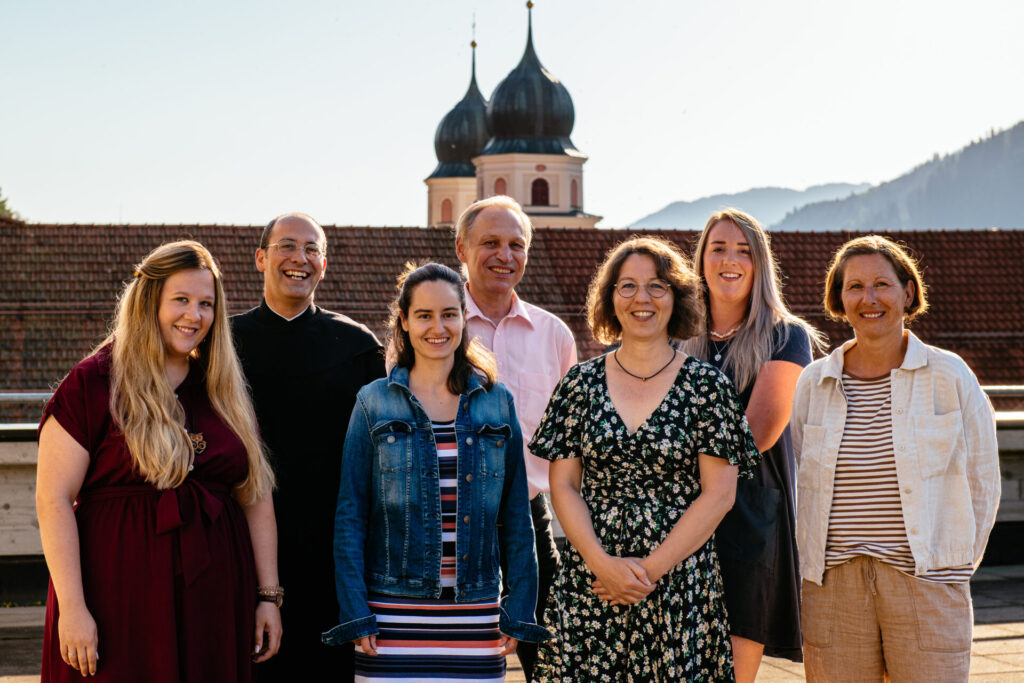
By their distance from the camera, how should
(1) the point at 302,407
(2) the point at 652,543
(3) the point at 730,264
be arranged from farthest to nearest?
(1) the point at 302,407, (3) the point at 730,264, (2) the point at 652,543

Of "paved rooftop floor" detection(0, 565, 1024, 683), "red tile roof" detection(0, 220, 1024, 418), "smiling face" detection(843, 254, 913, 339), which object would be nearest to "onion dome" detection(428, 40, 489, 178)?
"red tile roof" detection(0, 220, 1024, 418)

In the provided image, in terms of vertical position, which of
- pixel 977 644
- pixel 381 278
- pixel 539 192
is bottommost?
pixel 977 644

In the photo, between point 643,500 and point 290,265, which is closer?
point 643,500

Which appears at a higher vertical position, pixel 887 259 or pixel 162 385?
pixel 887 259

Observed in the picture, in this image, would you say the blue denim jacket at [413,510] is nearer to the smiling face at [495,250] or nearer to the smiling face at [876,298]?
the smiling face at [495,250]

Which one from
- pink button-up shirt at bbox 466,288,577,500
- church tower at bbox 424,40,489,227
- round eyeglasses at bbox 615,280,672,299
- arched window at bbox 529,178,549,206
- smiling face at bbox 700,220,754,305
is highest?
church tower at bbox 424,40,489,227

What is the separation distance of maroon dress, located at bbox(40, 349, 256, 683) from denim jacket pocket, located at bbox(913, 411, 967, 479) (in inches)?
82.5

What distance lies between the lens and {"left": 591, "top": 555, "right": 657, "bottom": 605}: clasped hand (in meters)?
3.19

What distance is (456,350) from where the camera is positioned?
350 cm

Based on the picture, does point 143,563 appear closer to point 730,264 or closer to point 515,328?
point 515,328

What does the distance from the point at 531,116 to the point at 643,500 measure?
57.9 m

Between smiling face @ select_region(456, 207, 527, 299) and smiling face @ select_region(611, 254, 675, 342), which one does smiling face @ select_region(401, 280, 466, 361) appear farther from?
smiling face @ select_region(456, 207, 527, 299)

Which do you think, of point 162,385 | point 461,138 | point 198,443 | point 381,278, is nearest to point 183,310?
point 162,385

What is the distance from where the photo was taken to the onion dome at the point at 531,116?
59.6 metres
